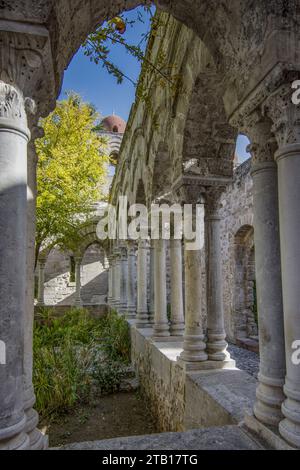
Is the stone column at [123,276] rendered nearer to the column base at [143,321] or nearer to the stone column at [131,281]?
the stone column at [131,281]

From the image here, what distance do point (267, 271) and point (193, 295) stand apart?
173cm

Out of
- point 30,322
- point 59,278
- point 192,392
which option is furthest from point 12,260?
point 59,278

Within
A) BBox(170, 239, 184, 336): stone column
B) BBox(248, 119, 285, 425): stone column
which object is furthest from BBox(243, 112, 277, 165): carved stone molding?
BBox(170, 239, 184, 336): stone column

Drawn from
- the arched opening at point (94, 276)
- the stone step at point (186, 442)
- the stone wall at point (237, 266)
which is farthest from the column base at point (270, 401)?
the arched opening at point (94, 276)

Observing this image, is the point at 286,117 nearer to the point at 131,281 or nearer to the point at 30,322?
the point at 30,322

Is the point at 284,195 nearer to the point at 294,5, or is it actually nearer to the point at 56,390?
the point at 294,5

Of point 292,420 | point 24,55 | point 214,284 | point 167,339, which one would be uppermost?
point 24,55

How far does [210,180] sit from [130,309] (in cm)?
635

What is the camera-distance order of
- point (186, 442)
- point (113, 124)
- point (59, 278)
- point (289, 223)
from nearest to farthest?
point (289, 223)
point (186, 442)
point (59, 278)
point (113, 124)

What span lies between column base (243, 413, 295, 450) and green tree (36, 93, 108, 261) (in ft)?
21.4

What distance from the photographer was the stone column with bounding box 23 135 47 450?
6.28ft

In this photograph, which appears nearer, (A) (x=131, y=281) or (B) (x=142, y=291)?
(B) (x=142, y=291)

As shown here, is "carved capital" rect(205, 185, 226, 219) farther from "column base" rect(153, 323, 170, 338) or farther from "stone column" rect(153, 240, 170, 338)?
"column base" rect(153, 323, 170, 338)

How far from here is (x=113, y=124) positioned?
2927cm
